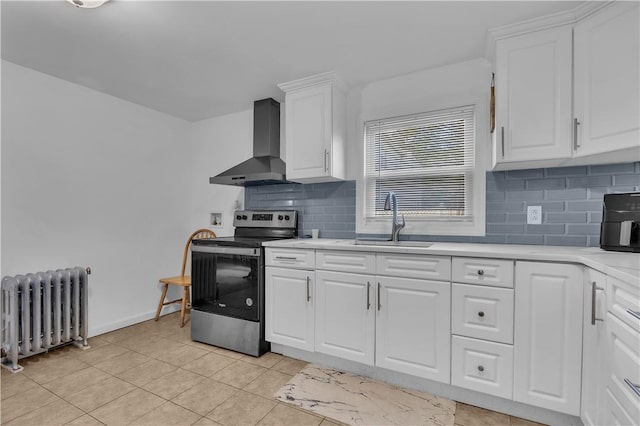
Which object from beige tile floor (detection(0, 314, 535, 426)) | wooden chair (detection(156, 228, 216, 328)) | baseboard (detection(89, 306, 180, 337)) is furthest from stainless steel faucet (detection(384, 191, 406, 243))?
baseboard (detection(89, 306, 180, 337))

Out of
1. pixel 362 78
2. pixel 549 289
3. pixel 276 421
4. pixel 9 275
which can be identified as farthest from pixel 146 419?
pixel 362 78

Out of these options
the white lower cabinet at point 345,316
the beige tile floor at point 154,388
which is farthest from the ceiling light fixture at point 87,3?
the beige tile floor at point 154,388

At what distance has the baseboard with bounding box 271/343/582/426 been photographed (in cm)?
173

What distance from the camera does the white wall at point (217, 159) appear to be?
142 inches

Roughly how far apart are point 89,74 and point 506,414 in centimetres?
400

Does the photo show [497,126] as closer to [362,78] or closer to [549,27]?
[549,27]

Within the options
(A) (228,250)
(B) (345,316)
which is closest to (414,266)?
(B) (345,316)

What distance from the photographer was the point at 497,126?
6.66ft

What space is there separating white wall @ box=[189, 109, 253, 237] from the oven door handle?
848mm

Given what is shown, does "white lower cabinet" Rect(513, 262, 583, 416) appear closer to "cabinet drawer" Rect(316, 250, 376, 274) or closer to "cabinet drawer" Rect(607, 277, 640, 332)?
"cabinet drawer" Rect(607, 277, 640, 332)

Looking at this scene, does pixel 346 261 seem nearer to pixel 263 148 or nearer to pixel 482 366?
pixel 482 366

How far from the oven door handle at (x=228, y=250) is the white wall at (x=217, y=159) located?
85cm

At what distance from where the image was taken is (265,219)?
324 cm

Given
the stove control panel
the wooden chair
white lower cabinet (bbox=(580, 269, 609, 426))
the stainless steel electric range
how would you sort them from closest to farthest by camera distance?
white lower cabinet (bbox=(580, 269, 609, 426))
the stainless steel electric range
the stove control panel
the wooden chair
